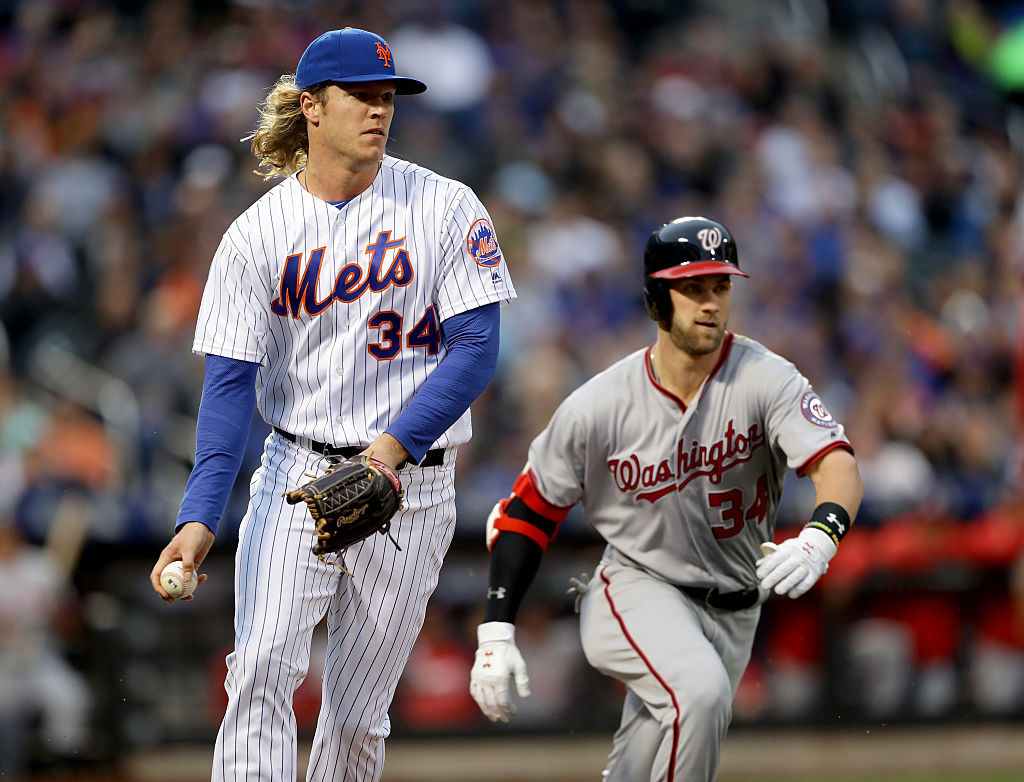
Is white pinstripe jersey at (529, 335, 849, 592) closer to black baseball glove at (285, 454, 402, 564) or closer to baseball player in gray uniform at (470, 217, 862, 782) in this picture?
baseball player in gray uniform at (470, 217, 862, 782)

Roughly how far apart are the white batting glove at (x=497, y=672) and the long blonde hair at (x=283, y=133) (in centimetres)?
140

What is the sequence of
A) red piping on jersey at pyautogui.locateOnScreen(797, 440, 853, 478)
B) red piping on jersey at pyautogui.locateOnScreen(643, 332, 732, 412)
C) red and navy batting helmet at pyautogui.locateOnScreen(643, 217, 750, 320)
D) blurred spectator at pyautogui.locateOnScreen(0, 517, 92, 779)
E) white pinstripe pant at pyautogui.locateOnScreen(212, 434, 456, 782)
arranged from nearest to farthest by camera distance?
1. white pinstripe pant at pyautogui.locateOnScreen(212, 434, 456, 782)
2. red piping on jersey at pyautogui.locateOnScreen(797, 440, 853, 478)
3. red and navy batting helmet at pyautogui.locateOnScreen(643, 217, 750, 320)
4. red piping on jersey at pyautogui.locateOnScreen(643, 332, 732, 412)
5. blurred spectator at pyautogui.locateOnScreen(0, 517, 92, 779)

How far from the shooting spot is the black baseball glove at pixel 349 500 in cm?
353

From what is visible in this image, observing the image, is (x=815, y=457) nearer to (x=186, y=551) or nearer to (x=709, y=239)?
(x=709, y=239)

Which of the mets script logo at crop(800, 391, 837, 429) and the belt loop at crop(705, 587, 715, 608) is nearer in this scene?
the mets script logo at crop(800, 391, 837, 429)

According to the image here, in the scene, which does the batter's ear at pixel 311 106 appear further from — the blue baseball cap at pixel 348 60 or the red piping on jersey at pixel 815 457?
the red piping on jersey at pixel 815 457

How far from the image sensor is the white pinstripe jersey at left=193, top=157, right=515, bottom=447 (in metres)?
3.82

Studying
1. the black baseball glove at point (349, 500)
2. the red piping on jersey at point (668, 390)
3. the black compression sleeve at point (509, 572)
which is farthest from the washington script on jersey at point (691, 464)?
the black baseball glove at point (349, 500)

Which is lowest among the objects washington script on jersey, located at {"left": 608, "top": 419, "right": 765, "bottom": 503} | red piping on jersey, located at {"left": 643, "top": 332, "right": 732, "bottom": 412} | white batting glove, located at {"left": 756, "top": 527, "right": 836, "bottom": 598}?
white batting glove, located at {"left": 756, "top": 527, "right": 836, "bottom": 598}

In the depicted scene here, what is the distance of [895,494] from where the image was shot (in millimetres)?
8562

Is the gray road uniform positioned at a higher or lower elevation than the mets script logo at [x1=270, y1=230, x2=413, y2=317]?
lower

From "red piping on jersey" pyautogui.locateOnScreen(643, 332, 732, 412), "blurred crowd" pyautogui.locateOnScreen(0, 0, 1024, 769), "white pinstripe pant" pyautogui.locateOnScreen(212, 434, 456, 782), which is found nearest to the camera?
"white pinstripe pant" pyautogui.locateOnScreen(212, 434, 456, 782)

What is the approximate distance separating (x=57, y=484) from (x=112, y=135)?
2771 mm

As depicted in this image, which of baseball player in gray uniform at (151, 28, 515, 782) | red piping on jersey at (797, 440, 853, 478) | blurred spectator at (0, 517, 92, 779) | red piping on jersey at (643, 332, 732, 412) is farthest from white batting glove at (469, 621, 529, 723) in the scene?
blurred spectator at (0, 517, 92, 779)
